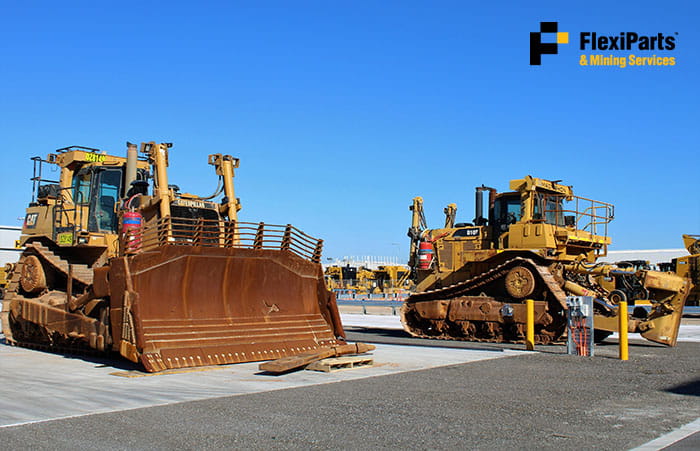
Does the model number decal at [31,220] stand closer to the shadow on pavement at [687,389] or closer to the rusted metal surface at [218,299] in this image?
the rusted metal surface at [218,299]

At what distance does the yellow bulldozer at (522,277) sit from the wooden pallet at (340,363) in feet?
19.5

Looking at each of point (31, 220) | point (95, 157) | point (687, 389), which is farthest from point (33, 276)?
point (687, 389)

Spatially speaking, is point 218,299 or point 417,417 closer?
point 417,417

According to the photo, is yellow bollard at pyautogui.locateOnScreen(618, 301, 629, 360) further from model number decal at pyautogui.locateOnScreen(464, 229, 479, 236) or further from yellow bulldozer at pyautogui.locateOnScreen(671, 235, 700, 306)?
yellow bulldozer at pyautogui.locateOnScreen(671, 235, 700, 306)

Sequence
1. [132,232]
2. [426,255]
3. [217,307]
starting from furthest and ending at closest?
[426,255] < [217,307] < [132,232]

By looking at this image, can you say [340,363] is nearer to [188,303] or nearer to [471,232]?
[188,303]

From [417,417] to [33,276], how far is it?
29.1 ft

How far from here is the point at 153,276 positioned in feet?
34.3

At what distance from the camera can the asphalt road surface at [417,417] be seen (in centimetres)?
612

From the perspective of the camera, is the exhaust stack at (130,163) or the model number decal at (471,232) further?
the model number decal at (471,232)

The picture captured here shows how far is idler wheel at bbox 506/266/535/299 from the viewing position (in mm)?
16250

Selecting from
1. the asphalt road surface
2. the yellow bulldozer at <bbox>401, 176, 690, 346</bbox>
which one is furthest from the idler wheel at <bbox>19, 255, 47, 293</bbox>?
the yellow bulldozer at <bbox>401, 176, 690, 346</bbox>

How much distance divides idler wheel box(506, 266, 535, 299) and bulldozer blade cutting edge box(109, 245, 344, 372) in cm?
531

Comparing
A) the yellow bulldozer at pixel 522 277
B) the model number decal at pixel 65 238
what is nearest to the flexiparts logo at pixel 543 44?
the yellow bulldozer at pixel 522 277
